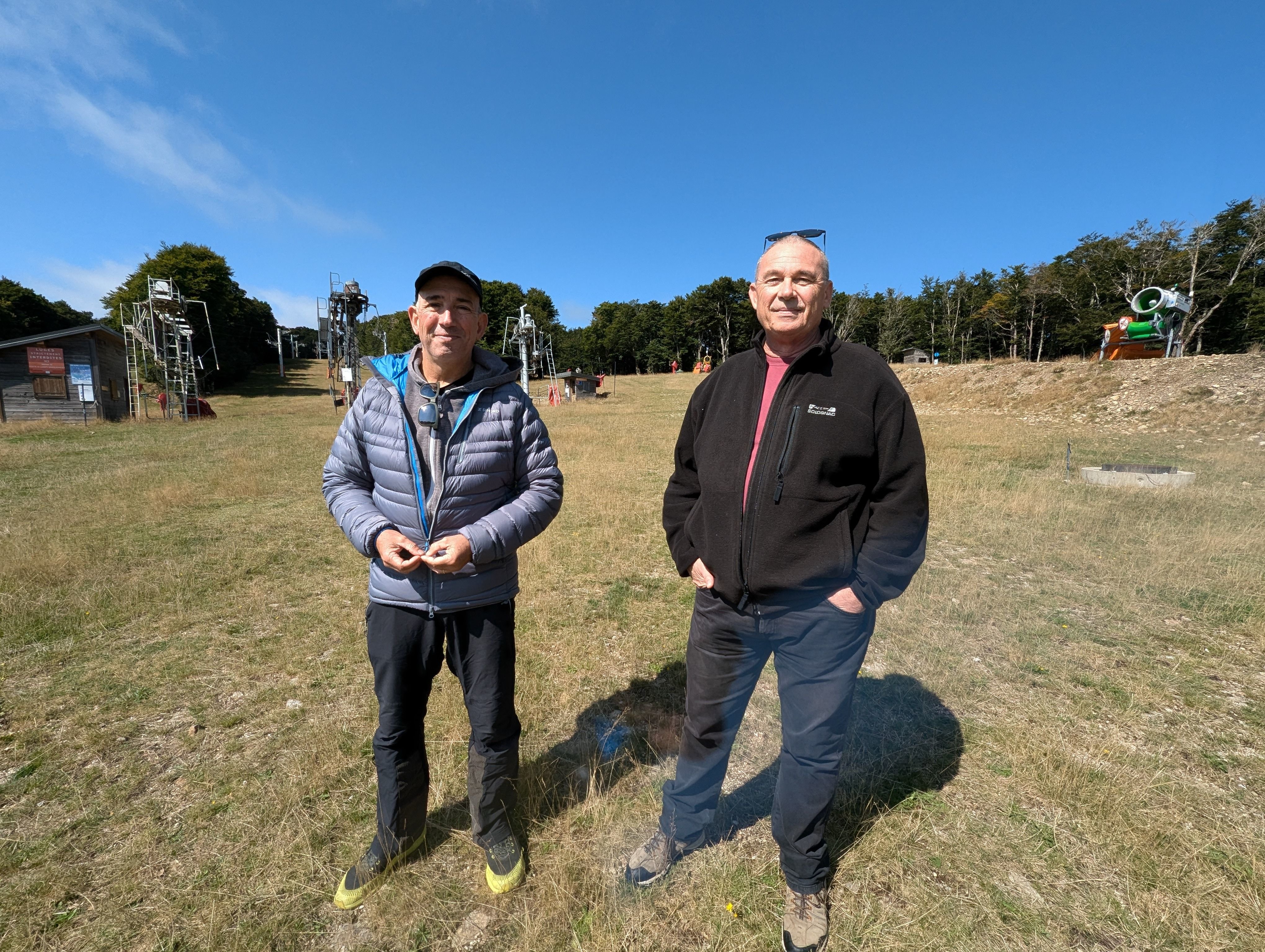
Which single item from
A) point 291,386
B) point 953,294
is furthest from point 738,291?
point 291,386

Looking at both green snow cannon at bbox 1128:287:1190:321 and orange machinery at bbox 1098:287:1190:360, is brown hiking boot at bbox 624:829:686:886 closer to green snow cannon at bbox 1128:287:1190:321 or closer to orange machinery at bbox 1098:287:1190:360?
green snow cannon at bbox 1128:287:1190:321

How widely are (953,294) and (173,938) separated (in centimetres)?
8020

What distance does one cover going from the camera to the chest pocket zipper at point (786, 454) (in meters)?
2.03

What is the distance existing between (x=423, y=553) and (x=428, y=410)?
57cm

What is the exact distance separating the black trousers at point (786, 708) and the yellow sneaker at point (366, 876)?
122 centimetres

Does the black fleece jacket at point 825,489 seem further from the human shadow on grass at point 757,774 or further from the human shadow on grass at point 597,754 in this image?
the human shadow on grass at point 597,754

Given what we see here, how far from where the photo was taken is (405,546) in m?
2.14

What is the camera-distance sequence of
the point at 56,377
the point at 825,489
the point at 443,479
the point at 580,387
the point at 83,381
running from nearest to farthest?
the point at 825,489, the point at 443,479, the point at 56,377, the point at 83,381, the point at 580,387

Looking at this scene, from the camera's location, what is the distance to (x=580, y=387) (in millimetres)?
A: 43438

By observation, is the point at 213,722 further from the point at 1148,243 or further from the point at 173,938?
the point at 1148,243

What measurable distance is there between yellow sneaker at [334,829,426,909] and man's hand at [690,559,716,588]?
1765 mm

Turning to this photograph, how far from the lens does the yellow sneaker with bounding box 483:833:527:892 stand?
238cm

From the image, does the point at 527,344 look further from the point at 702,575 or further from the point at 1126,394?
the point at 702,575

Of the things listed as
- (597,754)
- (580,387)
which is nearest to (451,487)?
(597,754)
